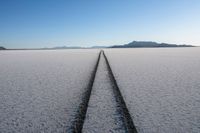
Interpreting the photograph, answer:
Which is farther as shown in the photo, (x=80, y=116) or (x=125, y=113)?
(x=125, y=113)

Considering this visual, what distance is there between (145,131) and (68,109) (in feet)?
4.44

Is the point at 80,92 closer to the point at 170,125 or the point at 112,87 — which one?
the point at 112,87

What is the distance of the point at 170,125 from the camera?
8.73 ft

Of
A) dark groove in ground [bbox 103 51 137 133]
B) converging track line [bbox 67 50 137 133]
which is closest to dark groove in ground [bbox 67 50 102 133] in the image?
converging track line [bbox 67 50 137 133]

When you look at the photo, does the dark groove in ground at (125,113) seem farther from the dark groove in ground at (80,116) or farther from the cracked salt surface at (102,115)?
the dark groove in ground at (80,116)

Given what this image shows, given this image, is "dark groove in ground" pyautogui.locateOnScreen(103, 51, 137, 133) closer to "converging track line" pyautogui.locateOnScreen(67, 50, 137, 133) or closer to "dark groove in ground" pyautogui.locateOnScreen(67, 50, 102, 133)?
"converging track line" pyautogui.locateOnScreen(67, 50, 137, 133)

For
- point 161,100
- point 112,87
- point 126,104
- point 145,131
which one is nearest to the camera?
point 145,131

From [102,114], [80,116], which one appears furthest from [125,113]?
[80,116]

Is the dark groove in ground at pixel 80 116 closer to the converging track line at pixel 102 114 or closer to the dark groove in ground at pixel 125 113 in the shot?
the converging track line at pixel 102 114

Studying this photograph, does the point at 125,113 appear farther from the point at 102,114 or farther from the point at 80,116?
the point at 80,116

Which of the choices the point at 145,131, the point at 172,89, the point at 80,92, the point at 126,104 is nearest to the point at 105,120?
the point at 145,131

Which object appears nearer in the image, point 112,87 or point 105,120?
point 105,120

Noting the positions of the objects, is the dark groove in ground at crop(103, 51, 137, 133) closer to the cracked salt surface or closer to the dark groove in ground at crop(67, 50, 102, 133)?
the cracked salt surface

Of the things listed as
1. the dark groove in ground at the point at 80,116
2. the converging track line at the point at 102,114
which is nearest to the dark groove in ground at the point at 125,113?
the converging track line at the point at 102,114
